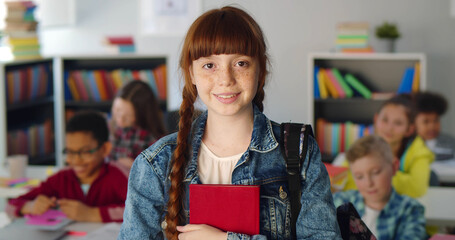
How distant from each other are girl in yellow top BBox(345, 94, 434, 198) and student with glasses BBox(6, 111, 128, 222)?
3.71ft

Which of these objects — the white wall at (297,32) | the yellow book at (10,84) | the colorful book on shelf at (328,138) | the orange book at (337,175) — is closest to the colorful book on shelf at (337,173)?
the orange book at (337,175)

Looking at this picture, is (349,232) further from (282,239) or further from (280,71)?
(280,71)

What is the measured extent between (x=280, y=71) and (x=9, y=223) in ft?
13.0

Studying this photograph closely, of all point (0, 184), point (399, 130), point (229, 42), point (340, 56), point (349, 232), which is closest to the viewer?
point (229, 42)

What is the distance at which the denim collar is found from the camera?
4.54ft

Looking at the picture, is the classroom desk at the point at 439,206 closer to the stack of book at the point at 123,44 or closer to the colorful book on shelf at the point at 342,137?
the colorful book on shelf at the point at 342,137

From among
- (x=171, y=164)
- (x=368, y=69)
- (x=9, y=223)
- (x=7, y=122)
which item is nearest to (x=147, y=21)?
(x=7, y=122)

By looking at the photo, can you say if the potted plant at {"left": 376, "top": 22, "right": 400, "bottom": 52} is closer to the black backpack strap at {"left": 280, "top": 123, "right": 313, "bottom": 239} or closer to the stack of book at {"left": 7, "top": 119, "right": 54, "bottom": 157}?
the stack of book at {"left": 7, "top": 119, "right": 54, "bottom": 157}

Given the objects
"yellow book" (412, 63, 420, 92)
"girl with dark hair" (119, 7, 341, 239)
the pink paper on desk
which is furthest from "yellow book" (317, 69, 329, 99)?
"girl with dark hair" (119, 7, 341, 239)

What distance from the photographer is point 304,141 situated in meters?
1.35

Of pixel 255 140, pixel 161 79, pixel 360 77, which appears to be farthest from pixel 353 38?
pixel 255 140

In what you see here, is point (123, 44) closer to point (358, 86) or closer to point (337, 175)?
point (358, 86)

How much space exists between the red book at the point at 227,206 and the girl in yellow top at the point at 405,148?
1659 mm

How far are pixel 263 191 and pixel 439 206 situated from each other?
5.79 feet
